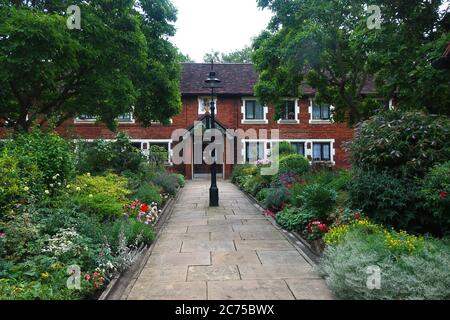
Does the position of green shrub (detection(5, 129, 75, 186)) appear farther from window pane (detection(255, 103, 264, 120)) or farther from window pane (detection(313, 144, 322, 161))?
window pane (detection(313, 144, 322, 161))

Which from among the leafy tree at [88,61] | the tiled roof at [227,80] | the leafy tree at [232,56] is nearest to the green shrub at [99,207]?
the leafy tree at [88,61]

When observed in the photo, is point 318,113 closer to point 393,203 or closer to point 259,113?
point 259,113

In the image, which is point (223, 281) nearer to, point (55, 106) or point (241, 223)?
point (241, 223)

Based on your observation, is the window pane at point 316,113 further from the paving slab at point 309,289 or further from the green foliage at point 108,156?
the paving slab at point 309,289

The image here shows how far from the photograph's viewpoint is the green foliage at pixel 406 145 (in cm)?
702

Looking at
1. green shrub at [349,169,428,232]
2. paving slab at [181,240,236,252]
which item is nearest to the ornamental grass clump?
green shrub at [349,169,428,232]

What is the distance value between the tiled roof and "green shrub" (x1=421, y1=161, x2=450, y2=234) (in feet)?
66.8

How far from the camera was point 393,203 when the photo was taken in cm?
631

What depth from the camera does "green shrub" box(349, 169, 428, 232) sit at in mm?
Result: 6355

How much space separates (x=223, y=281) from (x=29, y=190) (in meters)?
4.49

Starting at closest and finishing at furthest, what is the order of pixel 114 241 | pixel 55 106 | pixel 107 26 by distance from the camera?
pixel 114 241 < pixel 107 26 < pixel 55 106
